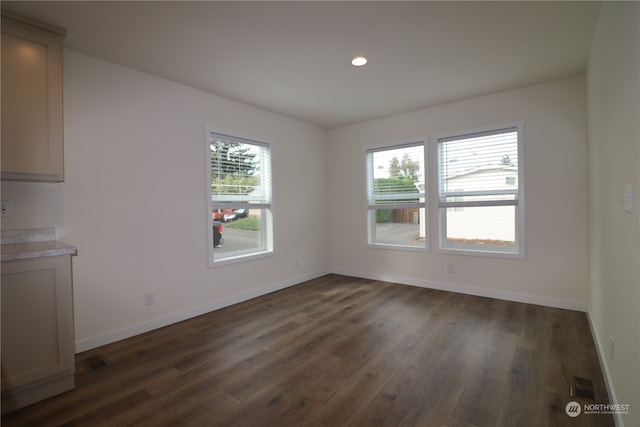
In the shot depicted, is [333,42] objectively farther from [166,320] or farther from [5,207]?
[166,320]

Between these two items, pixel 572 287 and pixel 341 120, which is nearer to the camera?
pixel 572 287

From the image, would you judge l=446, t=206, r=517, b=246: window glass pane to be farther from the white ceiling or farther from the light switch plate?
the light switch plate

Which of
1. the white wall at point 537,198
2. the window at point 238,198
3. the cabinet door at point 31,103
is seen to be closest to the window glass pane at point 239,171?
the window at point 238,198

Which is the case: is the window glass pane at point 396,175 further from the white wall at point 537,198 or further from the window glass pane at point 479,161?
the window glass pane at point 479,161

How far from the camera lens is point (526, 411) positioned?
178cm

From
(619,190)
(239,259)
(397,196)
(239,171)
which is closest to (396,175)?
(397,196)

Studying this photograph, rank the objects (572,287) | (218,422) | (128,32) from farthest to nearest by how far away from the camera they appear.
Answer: (572,287)
(128,32)
(218,422)

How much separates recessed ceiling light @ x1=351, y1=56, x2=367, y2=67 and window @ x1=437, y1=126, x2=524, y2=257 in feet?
6.05

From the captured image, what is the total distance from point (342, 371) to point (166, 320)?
1991 millimetres

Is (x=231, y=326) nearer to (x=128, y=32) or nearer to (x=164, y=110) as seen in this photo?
(x=164, y=110)

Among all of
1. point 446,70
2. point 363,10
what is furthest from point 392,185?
point 363,10

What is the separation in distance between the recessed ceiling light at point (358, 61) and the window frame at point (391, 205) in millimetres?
1813

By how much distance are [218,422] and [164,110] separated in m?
2.88

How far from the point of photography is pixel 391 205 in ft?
15.5
